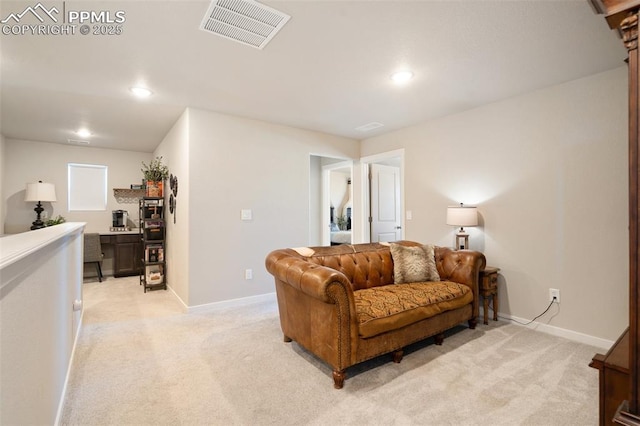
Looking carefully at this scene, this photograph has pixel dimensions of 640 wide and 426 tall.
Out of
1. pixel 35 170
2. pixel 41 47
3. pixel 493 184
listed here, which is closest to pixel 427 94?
pixel 493 184

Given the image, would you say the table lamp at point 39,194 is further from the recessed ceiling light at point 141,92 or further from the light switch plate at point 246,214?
the light switch plate at point 246,214

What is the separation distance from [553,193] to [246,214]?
11.3 feet

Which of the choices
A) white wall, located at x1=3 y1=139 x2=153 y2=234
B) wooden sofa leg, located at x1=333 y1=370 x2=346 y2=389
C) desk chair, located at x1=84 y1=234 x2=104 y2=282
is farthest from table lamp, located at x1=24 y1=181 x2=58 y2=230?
wooden sofa leg, located at x1=333 y1=370 x2=346 y2=389

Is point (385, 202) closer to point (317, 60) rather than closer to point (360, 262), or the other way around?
point (360, 262)

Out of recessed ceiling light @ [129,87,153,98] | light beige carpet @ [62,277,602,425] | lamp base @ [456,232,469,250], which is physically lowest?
light beige carpet @ [62,277,602,425]

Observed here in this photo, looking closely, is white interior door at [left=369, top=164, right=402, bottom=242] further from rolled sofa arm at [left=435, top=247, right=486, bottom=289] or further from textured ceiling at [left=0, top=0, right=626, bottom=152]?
rolled sofa arm at [left=435, top=247, right=486, bottom=289]

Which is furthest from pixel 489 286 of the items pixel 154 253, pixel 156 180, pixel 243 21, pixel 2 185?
pixel 2 185

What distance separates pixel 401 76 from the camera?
2.74m

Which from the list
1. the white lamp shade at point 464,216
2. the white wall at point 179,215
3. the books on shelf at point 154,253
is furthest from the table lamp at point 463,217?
the books on shelf at point 154,253

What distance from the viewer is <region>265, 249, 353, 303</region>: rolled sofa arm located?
2.00 meters

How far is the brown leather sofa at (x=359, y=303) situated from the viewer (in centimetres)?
205

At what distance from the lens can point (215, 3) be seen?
178 centimetres

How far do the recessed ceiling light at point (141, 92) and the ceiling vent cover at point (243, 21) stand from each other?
1.41m

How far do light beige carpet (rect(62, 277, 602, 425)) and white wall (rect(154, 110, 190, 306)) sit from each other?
845 mm
